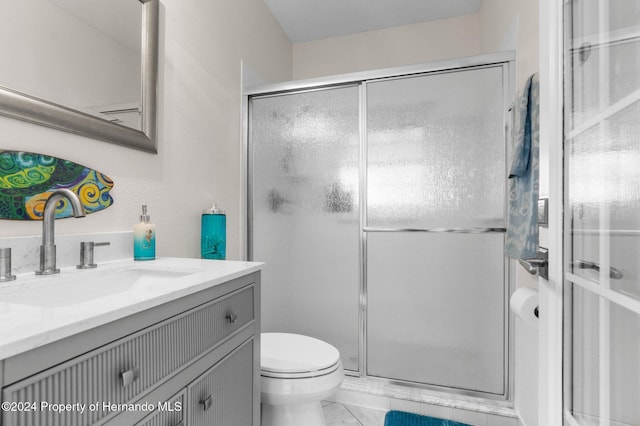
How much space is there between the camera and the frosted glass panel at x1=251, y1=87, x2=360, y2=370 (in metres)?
1.90

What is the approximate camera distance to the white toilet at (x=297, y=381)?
1.23 metres

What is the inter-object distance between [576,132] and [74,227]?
1.39 m

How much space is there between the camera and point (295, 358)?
53.2 inches

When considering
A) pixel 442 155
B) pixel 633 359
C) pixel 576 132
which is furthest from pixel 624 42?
pixel 442 155

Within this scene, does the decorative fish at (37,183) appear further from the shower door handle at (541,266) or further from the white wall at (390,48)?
the white wall at (390,48)

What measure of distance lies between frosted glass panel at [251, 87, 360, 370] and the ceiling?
78cm

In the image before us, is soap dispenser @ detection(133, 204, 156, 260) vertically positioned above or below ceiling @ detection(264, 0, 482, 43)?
below

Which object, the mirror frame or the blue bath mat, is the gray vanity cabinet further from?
the blue bath mat

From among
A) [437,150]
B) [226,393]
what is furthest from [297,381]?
[437,150]

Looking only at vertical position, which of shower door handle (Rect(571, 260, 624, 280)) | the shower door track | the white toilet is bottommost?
the white toilet

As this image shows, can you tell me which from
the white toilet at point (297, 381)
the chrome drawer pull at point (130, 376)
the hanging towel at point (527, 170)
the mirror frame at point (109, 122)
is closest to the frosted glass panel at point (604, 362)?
the hanging towel at point (527, 170)

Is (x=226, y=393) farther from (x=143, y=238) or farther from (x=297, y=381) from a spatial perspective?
(x=143, y=238)

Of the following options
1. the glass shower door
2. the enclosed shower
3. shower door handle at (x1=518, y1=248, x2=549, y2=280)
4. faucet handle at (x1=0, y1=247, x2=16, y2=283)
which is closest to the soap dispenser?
faucet handle at (x1=0, y1=247, x2=16, y2=283)

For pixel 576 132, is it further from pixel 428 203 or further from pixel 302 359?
pixel 302 359
